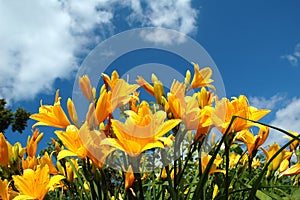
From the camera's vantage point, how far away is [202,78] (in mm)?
1476

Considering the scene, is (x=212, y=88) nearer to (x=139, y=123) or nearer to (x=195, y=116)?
(x=195, y=116)

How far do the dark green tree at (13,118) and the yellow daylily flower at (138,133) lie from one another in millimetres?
Result: 18571

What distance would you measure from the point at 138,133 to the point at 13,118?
63.5 feet

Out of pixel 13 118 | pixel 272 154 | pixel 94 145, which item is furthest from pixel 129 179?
pixel 13 118

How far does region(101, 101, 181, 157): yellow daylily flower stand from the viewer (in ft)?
3.27

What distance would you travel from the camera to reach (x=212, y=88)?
1.49 metres

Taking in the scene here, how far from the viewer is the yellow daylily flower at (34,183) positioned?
3.94ft

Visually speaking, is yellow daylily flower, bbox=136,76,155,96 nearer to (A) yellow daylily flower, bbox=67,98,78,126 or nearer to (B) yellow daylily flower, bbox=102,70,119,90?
(B) yellow daylily flower, bbox=102,70,119,90

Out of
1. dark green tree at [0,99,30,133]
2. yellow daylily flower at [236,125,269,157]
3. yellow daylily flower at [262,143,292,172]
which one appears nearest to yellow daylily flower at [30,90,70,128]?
yellow daylily flower at [236,125,269,157]

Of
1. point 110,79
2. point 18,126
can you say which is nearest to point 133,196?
point 110,79

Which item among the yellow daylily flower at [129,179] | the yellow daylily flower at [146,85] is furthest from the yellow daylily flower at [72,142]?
the yellow daylily flower at [146,85]

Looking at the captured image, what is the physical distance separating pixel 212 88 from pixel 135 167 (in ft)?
1.94

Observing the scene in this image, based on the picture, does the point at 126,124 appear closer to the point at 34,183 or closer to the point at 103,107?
the point at 103,107

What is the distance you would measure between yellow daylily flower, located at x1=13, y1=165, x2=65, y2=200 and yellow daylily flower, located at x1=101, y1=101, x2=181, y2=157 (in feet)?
1.09
